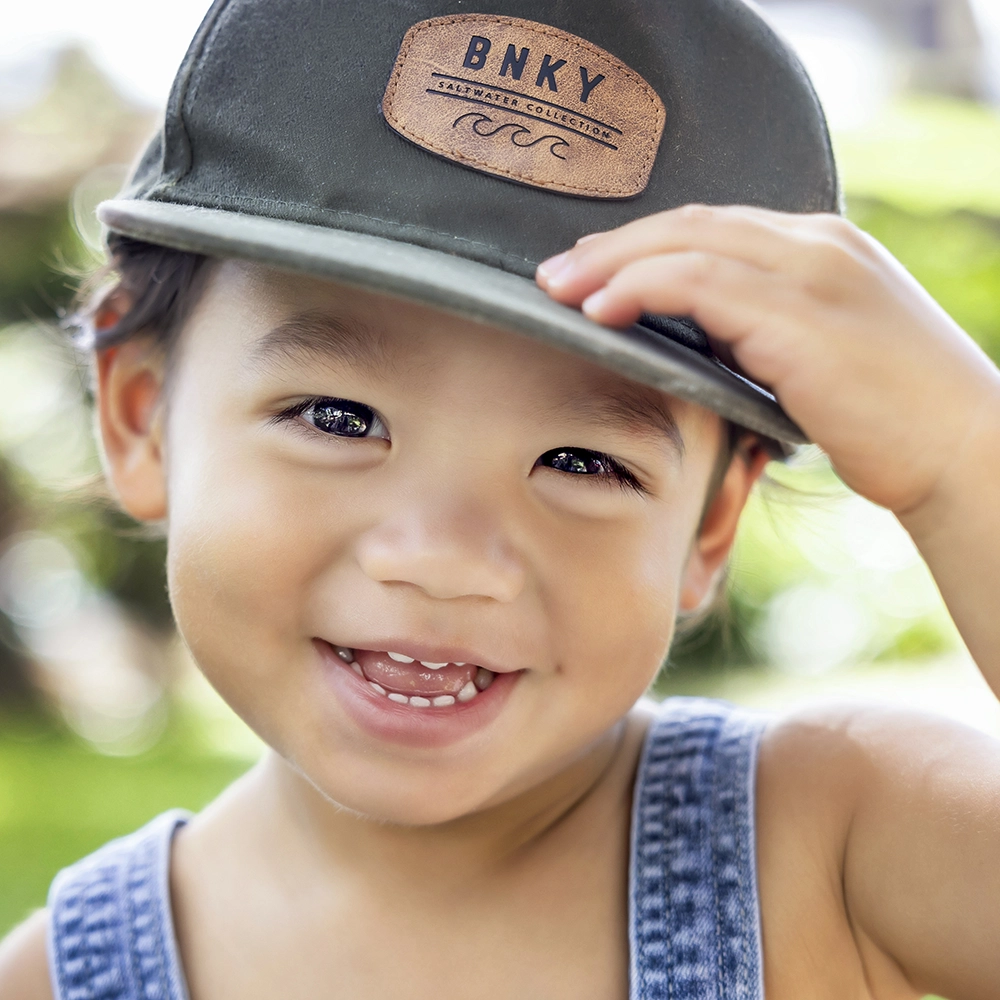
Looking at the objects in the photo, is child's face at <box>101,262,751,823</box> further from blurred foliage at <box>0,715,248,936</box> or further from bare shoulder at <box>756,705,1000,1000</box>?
blurred foliage at <box>0,715,248,936</box>

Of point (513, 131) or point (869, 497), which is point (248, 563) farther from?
point (869, 497)

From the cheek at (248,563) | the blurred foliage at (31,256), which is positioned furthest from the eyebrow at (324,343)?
the blurred foliage at (31,256)

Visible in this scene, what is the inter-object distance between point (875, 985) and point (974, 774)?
0.86ft

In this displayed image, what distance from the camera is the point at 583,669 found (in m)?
1.13

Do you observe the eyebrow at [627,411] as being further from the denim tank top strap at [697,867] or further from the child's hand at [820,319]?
the denim tank top strap at [697,867]

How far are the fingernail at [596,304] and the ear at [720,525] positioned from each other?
0.48 m

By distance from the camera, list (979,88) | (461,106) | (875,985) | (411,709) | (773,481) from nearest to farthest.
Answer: (461,106) < (411,709) < (875,985) < (773,481) < (979,88)

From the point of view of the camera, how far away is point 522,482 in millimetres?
1071

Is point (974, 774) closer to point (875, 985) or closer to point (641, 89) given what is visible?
point (875, 985)

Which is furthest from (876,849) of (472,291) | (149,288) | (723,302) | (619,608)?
(149,288)

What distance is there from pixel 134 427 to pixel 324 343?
17.3 inches

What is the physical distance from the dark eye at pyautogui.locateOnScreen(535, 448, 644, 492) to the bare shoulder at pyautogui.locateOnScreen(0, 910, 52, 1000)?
86 cm

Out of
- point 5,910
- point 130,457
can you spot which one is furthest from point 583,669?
point 5,910

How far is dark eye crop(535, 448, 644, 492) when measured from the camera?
3.69 ft
